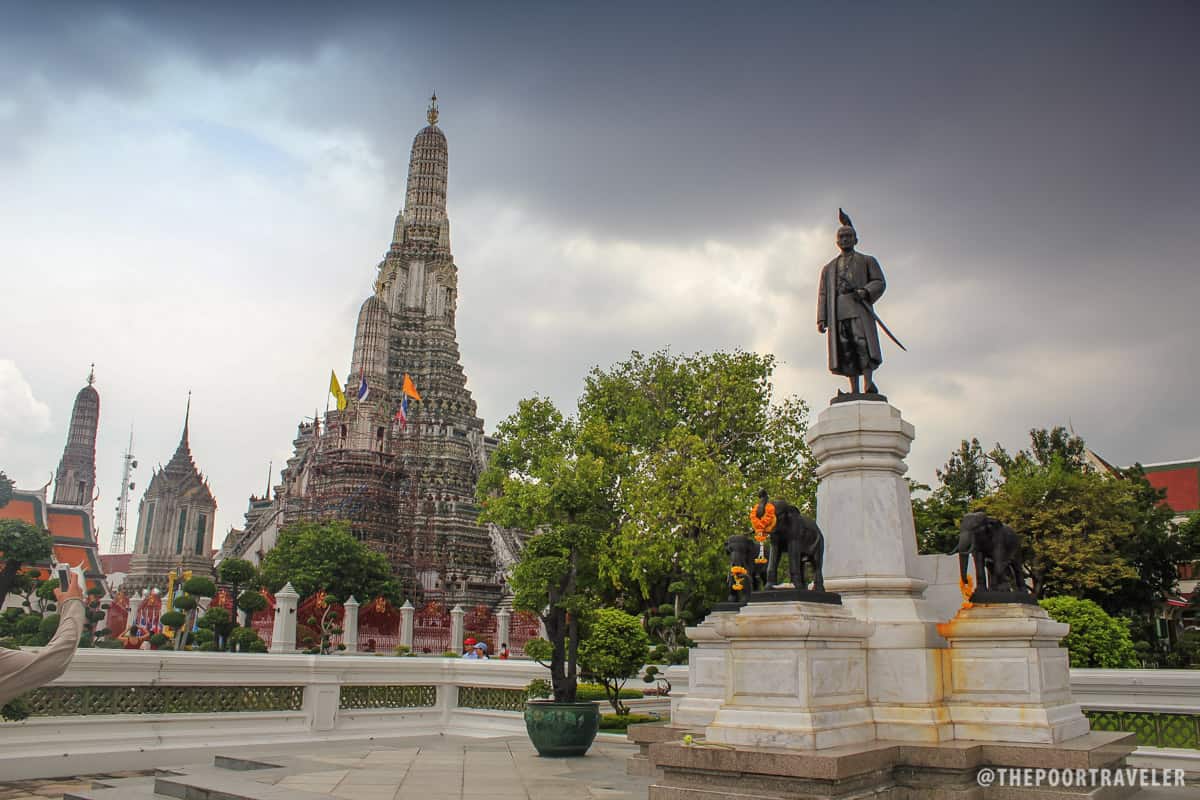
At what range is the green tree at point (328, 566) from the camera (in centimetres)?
4381

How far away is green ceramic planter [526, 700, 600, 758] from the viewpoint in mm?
10992

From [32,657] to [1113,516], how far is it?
30.2 metres

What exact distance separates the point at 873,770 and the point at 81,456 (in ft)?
334

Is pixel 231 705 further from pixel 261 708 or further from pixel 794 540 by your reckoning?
pixel 794 540

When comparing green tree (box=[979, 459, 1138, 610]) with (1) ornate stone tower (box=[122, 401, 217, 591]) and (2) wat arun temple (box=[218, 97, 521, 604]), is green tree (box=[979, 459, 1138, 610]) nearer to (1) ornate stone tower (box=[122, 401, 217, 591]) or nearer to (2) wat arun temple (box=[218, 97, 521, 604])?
(2) wat arun temple (box=[218, 97, 521, 604])

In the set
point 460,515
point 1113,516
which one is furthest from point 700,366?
point 460,515

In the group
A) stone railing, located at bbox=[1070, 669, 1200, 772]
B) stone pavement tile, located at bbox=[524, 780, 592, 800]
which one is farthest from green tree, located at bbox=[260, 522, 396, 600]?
stone railing, located at bbox=[1070, 669, 1200, 772]

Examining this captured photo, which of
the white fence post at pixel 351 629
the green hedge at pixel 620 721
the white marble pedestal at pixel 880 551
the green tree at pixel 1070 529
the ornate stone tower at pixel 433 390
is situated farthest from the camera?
the ornate stone tower at pixel 433 390

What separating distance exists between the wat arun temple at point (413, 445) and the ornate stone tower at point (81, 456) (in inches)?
804

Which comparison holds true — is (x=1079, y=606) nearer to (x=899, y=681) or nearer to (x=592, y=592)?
(x=899, y=681)

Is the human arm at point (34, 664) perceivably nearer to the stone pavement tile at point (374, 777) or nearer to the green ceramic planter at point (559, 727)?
the stone pavement tile at point (374, 777)

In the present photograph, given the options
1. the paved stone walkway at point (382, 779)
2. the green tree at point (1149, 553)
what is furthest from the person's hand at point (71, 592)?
the green tree at point (1149, 553)

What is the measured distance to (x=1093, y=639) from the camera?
14.5 meters

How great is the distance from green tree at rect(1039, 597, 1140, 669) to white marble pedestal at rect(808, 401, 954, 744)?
786cm
